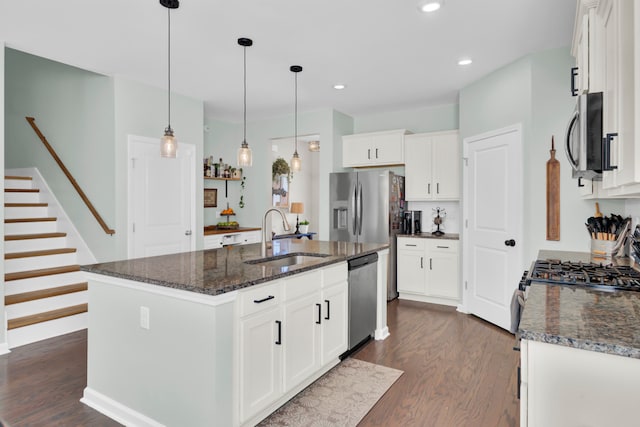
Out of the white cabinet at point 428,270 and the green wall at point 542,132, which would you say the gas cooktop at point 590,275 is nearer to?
the green wall at point 542,132

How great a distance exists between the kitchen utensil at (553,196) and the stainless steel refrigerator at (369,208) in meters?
1.93

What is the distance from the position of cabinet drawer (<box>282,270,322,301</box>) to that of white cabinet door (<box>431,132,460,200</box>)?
289 cm

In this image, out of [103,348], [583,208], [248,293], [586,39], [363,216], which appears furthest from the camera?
[363,216]

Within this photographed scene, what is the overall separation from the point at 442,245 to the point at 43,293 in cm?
446

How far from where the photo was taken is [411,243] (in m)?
4.98

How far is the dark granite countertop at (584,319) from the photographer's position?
103 centimetres

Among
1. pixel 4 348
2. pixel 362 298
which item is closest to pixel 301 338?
pixel 362 298

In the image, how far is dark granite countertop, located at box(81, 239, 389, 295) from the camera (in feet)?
6.24

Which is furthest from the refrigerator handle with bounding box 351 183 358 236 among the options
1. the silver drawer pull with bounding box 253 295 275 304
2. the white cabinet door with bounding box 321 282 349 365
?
the silver drawer pull with bounding box 253 295 275 304

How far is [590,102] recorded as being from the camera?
1469mm

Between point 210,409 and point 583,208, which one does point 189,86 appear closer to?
point 210,409

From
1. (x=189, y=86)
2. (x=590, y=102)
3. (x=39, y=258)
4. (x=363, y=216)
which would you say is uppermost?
(x=189, y=86)

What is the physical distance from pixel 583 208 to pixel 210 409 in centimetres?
332

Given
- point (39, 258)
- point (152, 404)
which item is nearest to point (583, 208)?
point (152, 404)
